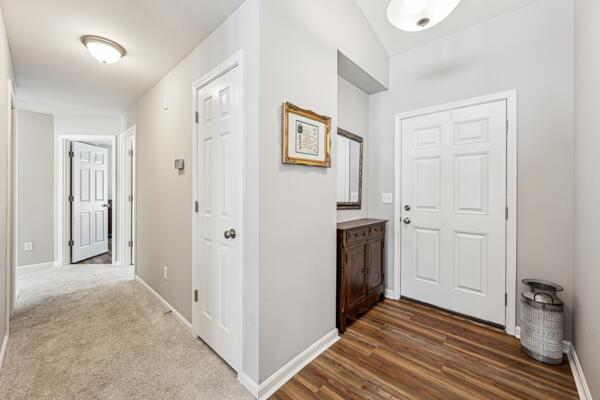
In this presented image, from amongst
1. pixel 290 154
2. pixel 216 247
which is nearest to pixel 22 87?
pixel 216 247

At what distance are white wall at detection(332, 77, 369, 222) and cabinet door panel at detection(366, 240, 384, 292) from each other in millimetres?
393

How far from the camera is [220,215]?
1.89 meters

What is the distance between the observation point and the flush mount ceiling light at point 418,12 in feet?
4.47

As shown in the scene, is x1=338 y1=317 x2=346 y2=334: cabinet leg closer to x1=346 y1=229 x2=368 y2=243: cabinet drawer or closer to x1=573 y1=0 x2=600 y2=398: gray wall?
x1=346 y1=229 x2=368 y2=243: cabinet drawer

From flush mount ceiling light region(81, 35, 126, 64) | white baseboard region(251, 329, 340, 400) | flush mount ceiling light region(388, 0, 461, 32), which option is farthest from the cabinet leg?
flush mount ceiling light region(81, 35, 126, 64)

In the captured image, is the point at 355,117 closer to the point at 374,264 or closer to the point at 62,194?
the point at 374,264

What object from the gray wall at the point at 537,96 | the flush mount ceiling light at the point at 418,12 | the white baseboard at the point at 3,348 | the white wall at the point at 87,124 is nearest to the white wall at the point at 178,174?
the white wall at the point at 87,124

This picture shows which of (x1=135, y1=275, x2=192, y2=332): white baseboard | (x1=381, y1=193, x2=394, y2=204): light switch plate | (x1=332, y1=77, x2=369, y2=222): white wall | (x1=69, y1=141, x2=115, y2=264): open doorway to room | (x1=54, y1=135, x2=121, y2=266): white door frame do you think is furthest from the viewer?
(x1=69, y1=141, x2=115, y2=264): open doorway to room

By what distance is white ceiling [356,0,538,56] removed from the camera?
2186mm

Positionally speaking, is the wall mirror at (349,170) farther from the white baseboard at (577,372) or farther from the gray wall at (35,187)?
the gray wall at (35,187)

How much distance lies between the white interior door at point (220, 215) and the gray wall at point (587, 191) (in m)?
1.97

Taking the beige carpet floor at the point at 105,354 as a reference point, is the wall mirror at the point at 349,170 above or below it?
above

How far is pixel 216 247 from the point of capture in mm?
1930

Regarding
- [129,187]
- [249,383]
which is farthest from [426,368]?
[129,187]
